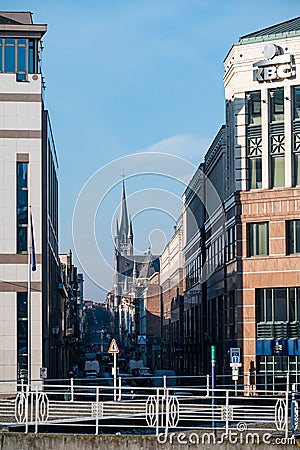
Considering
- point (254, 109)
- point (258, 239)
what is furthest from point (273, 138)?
point (258, 239)

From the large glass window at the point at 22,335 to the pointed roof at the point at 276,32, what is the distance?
20.3 metres

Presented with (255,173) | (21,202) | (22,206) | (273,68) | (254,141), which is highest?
(273,68)

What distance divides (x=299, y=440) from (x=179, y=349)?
218 feet

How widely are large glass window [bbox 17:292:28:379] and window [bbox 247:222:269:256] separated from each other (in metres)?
13.9

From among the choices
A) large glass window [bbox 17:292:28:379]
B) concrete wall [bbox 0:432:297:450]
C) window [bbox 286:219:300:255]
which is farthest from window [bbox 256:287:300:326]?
concrete wall [bbox 0:432:297:450]

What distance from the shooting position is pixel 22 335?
5938cm

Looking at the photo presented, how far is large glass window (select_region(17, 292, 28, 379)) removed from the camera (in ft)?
193

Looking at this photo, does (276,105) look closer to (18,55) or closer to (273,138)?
(273,138)

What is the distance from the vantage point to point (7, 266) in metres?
59.8

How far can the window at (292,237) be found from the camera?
5722 cm

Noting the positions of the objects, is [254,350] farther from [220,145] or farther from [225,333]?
[220,145]

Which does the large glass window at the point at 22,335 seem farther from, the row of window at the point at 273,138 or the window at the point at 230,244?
the row of window at the point at 273,138

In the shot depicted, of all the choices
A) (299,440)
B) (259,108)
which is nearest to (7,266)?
(259,108)

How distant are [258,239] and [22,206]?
1454cm
